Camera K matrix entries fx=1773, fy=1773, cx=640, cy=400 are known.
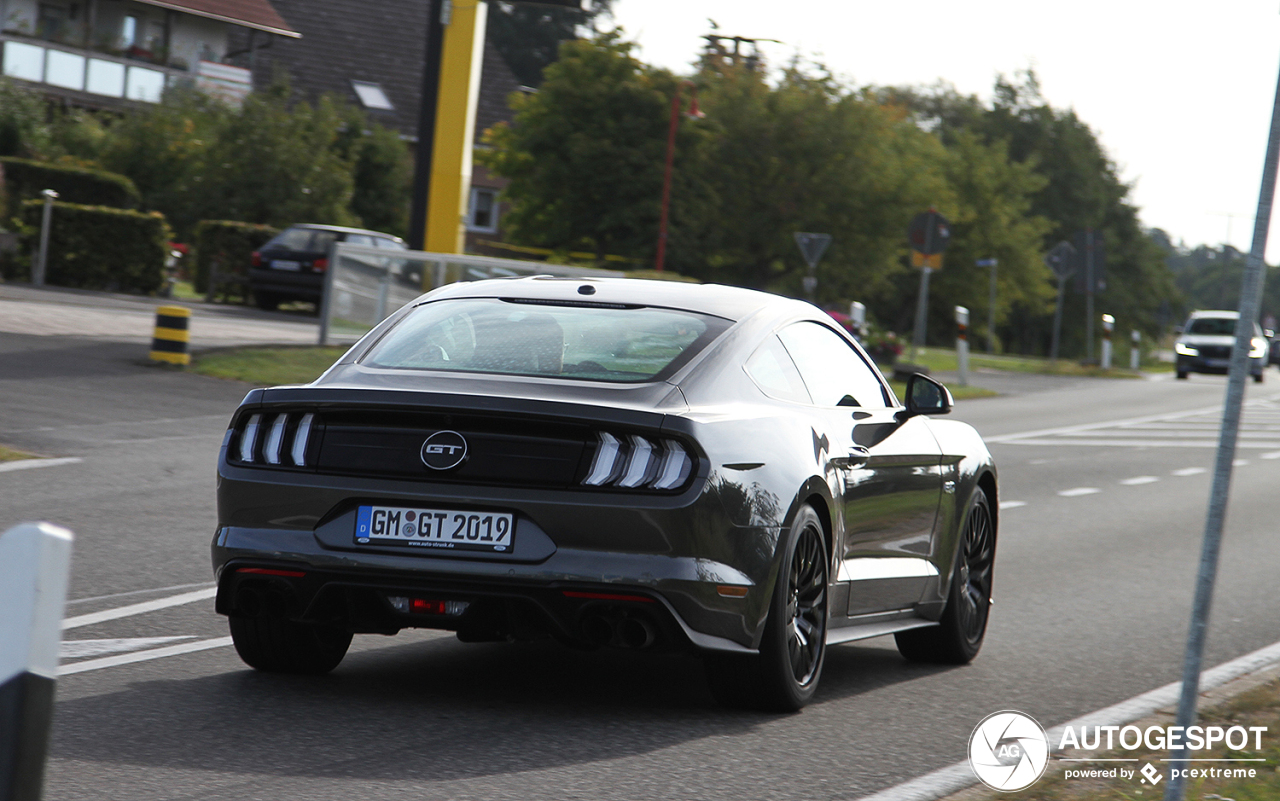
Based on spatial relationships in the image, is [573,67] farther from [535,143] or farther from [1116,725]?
[1116,725]

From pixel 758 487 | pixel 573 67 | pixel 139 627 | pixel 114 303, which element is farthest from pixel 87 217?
pixel 758 487

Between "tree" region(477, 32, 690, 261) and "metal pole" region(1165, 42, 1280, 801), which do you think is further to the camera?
"tree" region(477, 32, 690, 261)

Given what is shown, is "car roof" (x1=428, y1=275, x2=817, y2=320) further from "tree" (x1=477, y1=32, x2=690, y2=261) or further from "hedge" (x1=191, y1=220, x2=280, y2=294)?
"tree" (x1=477, y1=32, x2=690, y2=261)

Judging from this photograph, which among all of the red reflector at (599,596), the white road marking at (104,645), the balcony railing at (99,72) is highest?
the balcony railing at (99,72)

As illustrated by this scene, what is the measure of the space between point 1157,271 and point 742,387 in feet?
298

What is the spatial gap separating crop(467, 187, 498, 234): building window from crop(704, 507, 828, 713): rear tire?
2609 inches

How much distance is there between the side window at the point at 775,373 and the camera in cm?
612

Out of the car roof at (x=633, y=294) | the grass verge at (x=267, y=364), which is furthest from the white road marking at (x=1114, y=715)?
the grass verge at (x=267, y=364)

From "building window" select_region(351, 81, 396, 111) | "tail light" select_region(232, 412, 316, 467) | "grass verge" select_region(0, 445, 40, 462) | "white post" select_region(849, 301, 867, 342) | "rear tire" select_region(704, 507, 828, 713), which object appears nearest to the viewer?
"tail light" select_region(232, 412, 316, 467)

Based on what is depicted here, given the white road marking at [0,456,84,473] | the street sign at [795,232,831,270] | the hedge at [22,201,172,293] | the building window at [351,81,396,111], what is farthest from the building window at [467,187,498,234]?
the white road marking at [0,456,84,473]

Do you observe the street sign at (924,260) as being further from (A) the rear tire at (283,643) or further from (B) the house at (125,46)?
(B) the house at (125,46)

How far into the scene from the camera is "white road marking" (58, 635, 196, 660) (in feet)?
20.7

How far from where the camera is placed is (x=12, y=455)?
40.6 ft

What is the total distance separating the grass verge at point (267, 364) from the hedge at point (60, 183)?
576 inches
